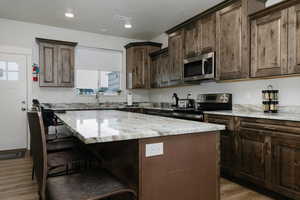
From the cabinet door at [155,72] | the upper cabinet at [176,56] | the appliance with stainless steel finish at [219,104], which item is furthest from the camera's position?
the cabinet door at [155,72]

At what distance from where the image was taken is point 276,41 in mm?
2383

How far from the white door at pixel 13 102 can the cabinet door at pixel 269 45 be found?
4373 mm

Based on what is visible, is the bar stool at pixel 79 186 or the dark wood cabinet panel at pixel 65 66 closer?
the bar stool at pixel 79 186

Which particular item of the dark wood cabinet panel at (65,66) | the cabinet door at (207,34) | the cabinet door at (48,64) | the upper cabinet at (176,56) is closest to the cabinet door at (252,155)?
the cabinet door at (207,34)

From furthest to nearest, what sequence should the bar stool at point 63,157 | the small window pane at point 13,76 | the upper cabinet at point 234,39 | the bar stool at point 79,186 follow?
the small window pane at point 13,76 < the upper cabinet at point 234,39 < the bar stool at point 63,157 < the bar stool at point 79,186

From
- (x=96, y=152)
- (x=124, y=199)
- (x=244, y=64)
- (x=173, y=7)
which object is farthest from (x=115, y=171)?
(x=173, y=7)

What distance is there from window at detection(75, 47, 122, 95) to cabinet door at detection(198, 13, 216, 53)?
2.53 metres

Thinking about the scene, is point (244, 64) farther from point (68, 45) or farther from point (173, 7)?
point (68, 45)

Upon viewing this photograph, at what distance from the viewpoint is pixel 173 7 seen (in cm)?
356

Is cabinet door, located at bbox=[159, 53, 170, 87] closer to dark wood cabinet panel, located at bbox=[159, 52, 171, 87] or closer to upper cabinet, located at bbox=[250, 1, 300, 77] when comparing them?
dark wood cabinet panel, located at bbox=[159, 52, 171, 87]

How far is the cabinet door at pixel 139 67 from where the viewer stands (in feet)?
16.6

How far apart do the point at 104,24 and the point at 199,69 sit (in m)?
2.33

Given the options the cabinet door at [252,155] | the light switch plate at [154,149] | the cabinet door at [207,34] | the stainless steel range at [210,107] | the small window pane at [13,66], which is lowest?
the cabinet door at [252,155]

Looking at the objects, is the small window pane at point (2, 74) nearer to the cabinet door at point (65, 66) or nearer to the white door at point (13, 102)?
the white door at point (13, 102)
